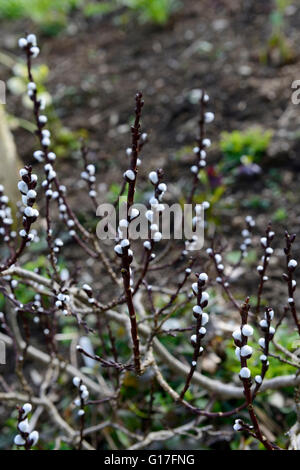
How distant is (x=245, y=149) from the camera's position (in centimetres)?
385

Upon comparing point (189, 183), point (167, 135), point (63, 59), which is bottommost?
point (189, 183)

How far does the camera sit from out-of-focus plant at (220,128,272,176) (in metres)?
3.74

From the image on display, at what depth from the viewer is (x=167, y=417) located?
223 cm

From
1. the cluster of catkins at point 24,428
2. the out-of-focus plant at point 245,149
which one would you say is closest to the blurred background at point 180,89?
the out-of-focus plant at point 245,149

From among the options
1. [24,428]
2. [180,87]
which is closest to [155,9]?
[180,87]

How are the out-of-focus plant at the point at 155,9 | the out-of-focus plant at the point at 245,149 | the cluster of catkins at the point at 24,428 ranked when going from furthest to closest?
the out-of-focus plant at the point at 155,9 → the out-of-focus plant at the point at 245,149 → the cluster of catkins at the point at 24,428

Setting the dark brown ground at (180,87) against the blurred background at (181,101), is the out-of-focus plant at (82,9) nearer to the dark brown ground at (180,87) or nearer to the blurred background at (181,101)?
the blurred background at (181,101)

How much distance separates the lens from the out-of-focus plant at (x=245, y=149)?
12.3 ft

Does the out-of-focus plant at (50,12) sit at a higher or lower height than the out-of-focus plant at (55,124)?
higher

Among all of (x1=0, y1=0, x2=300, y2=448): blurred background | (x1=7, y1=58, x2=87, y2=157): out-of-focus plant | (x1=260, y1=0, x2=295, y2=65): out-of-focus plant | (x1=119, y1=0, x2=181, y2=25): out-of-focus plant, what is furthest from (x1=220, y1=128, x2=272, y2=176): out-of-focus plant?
(x1=119, y1=0, x2=181, y2=25): out-of-focus plant

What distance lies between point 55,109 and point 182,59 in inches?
62.7
